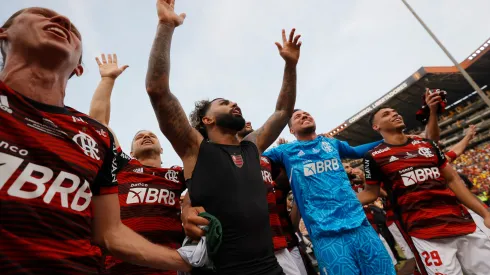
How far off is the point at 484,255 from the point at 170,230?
327cm

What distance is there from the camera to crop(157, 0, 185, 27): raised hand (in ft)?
7.39

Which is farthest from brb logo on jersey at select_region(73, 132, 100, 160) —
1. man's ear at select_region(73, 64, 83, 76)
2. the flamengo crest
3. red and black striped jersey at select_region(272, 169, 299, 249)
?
red and black striped jersey at select_region(272, 169, 299, 249)

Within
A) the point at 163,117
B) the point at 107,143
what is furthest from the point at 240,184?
the point at 107,143

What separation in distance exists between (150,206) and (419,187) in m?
2.98

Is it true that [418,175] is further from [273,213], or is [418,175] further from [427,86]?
[427,86]

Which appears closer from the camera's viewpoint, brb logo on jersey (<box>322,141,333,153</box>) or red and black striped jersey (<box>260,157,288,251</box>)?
red and black striped jersey (<box>260,157,288,251</box>)

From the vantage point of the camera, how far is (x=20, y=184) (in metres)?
1.04

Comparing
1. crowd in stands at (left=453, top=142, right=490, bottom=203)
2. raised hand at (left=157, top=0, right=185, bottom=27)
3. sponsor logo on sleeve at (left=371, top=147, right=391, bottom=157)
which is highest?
crowd in stands at (left=453, top=142, right=490, bottom=203)

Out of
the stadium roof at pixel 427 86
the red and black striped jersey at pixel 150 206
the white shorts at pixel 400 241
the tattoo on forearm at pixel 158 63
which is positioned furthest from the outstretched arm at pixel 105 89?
the stadium roof at pixel 427 86

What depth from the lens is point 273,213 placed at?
12.1 ft

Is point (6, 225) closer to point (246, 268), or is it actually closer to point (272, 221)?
point (246, 268)

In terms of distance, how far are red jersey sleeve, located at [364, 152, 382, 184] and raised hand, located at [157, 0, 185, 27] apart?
113 inches

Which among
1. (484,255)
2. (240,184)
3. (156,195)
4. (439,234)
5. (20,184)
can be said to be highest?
(156,195)

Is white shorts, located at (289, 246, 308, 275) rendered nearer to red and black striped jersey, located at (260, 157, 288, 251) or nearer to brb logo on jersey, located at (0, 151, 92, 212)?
red and black striped jersey, located at (260, 157, 288, 251)
